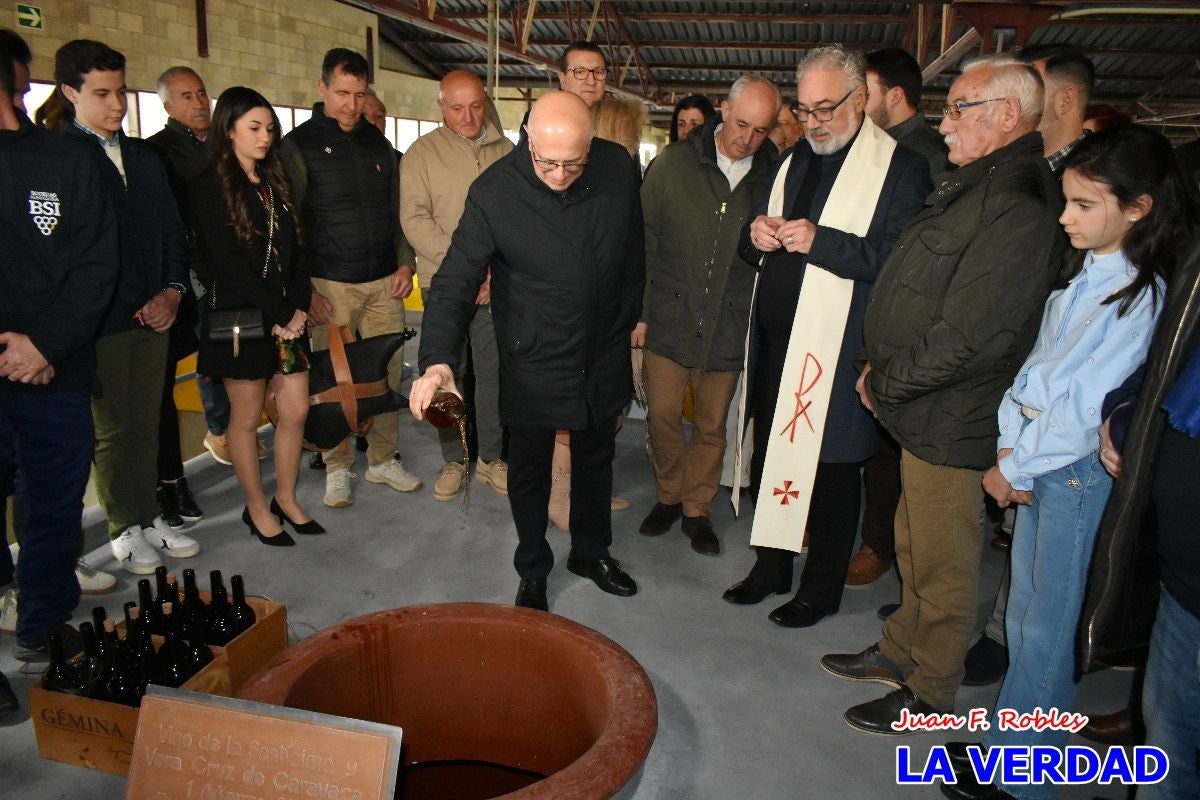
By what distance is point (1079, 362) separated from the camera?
1.81m

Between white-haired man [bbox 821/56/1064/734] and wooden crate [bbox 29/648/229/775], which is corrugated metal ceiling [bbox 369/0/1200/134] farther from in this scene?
wooden crate [bbox 29/648/229/775]

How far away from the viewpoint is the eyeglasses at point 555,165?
242 cm

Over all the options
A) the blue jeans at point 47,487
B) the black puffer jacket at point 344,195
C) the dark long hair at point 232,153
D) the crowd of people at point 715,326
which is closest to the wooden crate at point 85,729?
the crowd of people at point 715,326

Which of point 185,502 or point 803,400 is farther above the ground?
point 803,400

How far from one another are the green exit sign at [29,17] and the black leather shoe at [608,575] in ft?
22.9

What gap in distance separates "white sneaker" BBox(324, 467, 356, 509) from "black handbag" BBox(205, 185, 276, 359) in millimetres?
967

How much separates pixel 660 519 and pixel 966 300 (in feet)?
6.31

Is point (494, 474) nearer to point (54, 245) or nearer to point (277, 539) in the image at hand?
point (277, 539)

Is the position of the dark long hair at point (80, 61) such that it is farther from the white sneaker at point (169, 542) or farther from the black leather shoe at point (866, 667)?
the black leather shoe at point (866, 667)

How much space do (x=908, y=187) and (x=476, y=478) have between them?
2510 millimetres

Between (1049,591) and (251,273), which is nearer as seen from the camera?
(1049,591)

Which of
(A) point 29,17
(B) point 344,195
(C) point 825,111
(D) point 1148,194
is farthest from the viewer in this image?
(A) point 29,17

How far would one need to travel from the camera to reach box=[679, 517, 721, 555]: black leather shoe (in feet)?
11.3

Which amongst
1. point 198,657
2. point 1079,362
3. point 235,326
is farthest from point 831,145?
point 198,657
